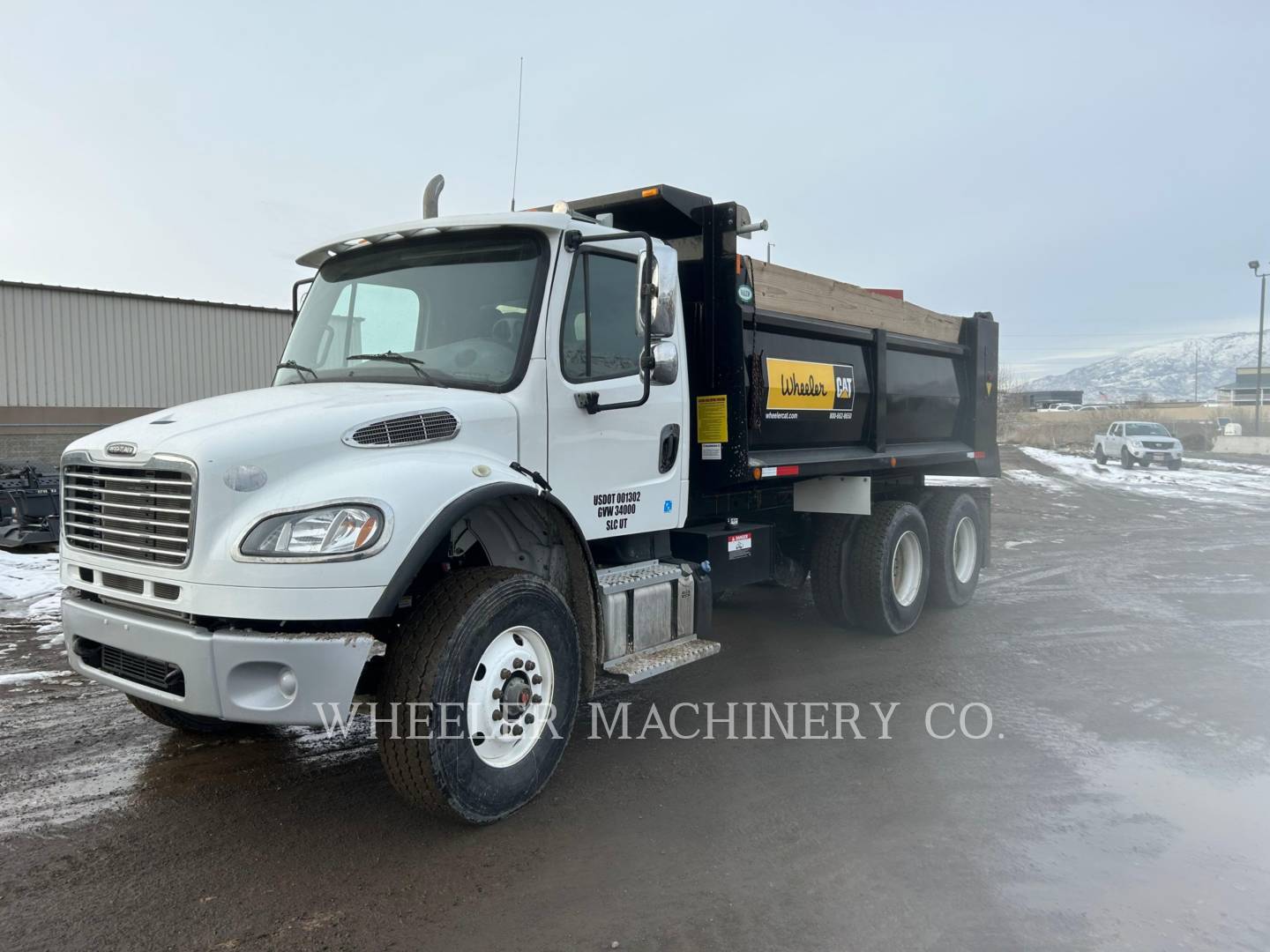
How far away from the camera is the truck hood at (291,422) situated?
3611 millimetres

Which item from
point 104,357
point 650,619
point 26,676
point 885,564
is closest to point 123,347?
point 104,357

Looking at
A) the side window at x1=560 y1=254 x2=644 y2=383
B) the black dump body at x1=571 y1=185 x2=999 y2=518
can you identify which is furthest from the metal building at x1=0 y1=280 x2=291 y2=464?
the side window at x1=560 y1=254 x2=644 y2=383

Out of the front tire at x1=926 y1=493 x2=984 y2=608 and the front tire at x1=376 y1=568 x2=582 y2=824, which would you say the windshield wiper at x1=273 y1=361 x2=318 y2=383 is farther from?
the front tire at x1=926 y1=493 x2=984 y2=608

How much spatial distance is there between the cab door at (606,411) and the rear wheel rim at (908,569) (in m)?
3.32

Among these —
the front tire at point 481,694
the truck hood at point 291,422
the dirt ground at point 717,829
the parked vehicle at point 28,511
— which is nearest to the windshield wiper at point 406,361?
the truck hood at point 291,422

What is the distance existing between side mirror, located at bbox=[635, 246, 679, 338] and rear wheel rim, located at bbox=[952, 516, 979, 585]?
16.9 ft

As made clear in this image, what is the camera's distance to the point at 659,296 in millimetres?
4484

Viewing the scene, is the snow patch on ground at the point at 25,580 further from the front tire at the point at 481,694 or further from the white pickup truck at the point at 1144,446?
the white pickup truck at the point at 1144,446

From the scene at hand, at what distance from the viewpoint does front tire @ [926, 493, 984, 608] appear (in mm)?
8539

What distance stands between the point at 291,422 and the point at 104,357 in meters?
16.8

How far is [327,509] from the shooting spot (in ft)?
11.6

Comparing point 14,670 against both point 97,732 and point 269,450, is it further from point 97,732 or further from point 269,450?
point 269,450

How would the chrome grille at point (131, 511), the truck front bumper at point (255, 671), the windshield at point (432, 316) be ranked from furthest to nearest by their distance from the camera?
the windshield at point (432, 316)
the chrome grille at point (131, 511)
the truck front bumper at point (255, 671)

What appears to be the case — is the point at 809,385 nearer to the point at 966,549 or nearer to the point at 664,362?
the point at 664,362
